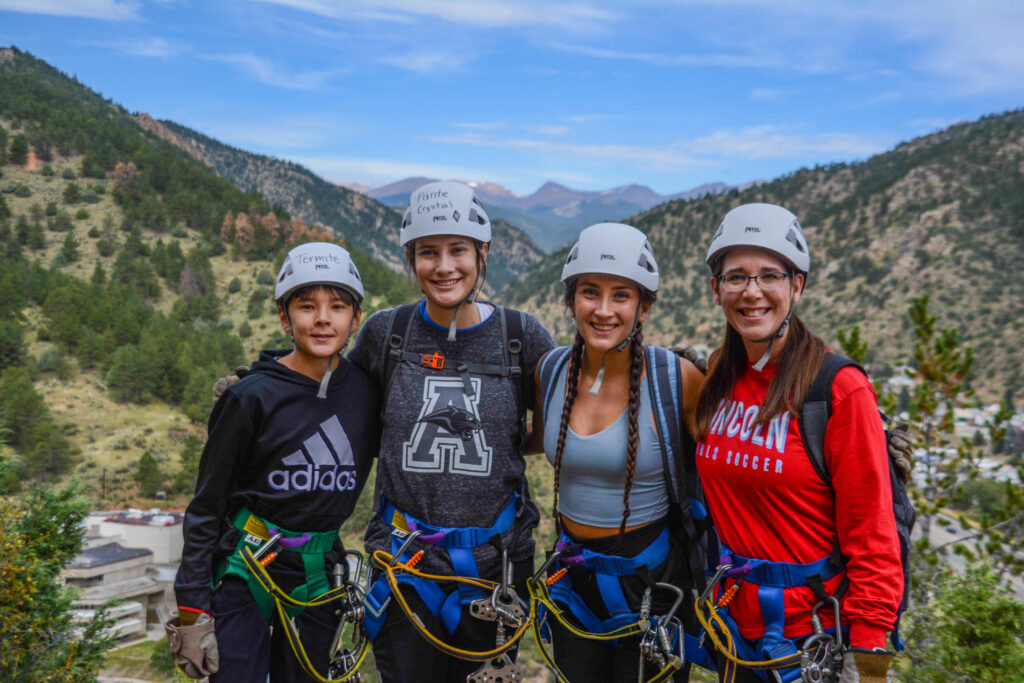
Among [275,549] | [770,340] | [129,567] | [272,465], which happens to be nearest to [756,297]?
[770,340]

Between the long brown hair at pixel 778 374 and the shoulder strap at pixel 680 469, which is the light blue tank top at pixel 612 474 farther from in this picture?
the long brown hair at pixel 778 374

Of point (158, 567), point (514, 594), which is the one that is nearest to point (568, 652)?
point (514, 594)

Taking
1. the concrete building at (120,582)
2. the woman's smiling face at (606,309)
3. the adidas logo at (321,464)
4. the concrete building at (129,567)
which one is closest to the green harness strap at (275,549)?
the adidas logo at (321,464)

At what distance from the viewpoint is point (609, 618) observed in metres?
3.48

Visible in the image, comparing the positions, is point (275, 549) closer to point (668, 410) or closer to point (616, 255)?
point (668, 410)

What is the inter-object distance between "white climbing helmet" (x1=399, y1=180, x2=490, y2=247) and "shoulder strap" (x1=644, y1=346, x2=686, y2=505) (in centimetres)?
116

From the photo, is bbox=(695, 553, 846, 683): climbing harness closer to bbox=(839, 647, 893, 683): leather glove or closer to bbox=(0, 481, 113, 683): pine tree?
bbox=(839, 647, 893, 683): leather glove

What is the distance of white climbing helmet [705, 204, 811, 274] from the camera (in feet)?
10.2

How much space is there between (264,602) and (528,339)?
6.27ft

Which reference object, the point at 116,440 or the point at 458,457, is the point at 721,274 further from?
the point at 116,440

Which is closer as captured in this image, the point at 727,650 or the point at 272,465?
the point at 727,650

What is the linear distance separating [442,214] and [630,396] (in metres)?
1.36

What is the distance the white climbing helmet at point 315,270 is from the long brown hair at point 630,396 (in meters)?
1.19

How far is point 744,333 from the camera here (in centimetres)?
312
